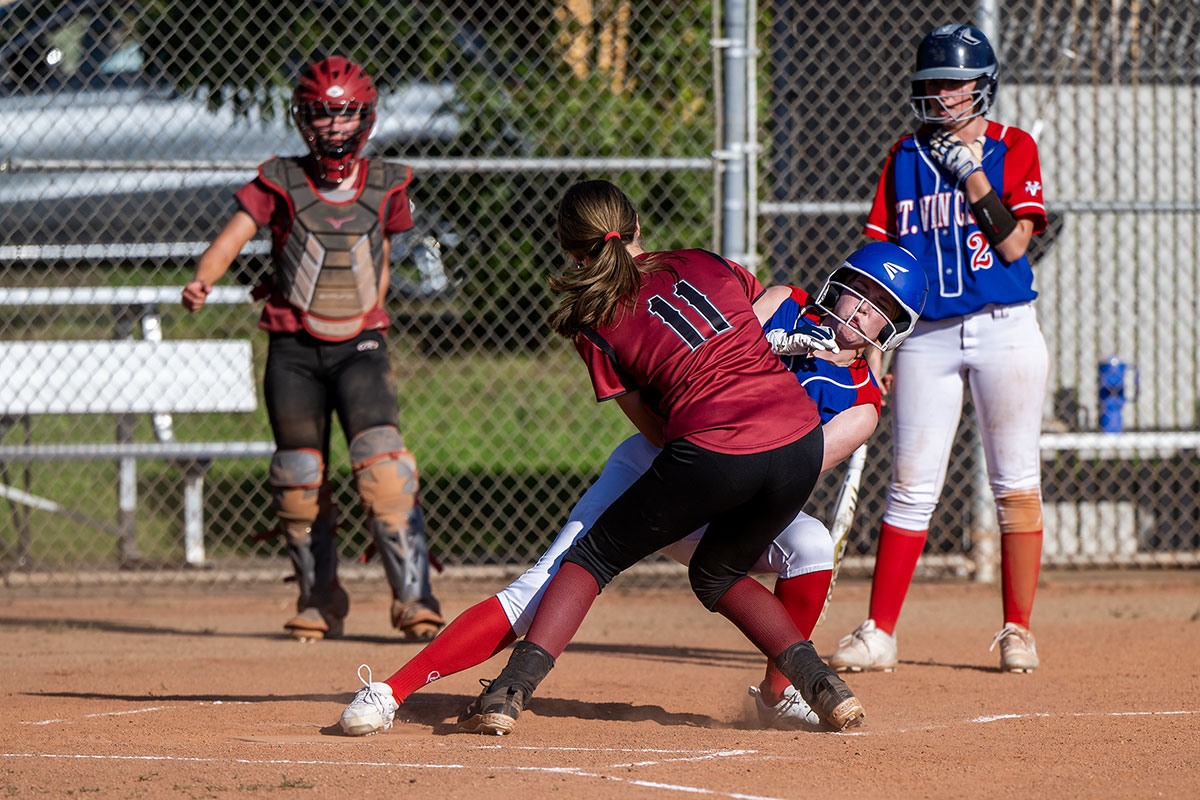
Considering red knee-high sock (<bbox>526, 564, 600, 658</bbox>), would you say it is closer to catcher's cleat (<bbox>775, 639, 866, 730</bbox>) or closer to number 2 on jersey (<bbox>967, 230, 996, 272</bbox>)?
catcher's cleat (<bbox>775, 639, 866, 730</bbox>)

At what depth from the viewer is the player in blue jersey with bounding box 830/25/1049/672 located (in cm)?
445

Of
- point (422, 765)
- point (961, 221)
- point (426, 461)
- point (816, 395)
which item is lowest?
point (426, 461)

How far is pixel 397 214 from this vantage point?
5.36m

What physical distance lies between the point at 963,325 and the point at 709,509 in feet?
5.43

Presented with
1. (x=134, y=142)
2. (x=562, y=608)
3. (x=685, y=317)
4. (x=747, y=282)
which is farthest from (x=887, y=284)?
(x=134, y=142)

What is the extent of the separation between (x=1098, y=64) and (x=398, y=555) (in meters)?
4.68

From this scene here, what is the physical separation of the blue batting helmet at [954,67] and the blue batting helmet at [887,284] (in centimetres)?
102

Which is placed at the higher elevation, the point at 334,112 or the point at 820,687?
the point at 334,112

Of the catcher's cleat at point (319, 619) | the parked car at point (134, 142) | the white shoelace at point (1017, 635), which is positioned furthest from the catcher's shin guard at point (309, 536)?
the parked car at point (134, 142)

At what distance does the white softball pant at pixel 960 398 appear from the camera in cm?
449

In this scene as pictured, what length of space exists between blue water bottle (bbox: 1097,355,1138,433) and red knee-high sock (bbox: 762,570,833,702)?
13.0 ft

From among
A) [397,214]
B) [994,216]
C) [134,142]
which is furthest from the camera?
[134,142]

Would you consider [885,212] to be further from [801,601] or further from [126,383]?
[126,383]

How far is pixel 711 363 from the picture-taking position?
10.9 ft
